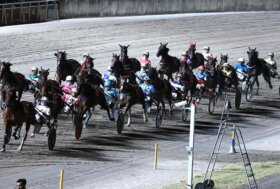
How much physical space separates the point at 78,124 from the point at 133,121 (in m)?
4.45

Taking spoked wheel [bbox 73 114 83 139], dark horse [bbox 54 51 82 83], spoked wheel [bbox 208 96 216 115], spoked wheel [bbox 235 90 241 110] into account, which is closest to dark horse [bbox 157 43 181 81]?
spoked wheel [bbox 208 96 216 115]

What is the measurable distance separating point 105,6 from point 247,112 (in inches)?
760

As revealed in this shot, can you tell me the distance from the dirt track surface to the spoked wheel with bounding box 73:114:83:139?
0.22m

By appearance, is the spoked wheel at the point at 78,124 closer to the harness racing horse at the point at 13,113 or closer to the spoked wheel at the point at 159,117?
the harness racing horse at the point at 13,113

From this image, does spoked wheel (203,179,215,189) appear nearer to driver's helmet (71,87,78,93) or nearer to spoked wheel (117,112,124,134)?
spoked wheel (117,112,124,134)

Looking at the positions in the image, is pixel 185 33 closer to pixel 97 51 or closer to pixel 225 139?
pixel 97 51

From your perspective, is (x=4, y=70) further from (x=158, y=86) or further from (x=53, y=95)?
(x=158, y=86)

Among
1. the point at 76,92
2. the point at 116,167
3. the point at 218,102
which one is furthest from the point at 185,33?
the point at 116,167

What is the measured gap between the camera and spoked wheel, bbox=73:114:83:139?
92.4 feet

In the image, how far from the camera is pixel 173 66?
3669cm

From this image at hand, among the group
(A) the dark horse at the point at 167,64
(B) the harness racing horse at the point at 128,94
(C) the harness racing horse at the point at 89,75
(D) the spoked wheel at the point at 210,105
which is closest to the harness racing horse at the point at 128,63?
(A) the dark horse at the point at 167,64

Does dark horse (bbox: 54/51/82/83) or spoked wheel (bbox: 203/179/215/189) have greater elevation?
dark horse (bbox: 54/51/82/83)

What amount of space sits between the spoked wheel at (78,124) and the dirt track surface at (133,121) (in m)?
0.22

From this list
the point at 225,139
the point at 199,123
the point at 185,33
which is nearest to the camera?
the point at 225,139
